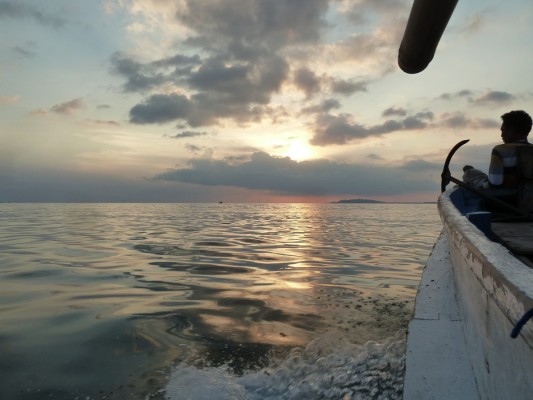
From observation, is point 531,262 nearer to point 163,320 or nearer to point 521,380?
point 521,380

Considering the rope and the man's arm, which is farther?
the man's arm

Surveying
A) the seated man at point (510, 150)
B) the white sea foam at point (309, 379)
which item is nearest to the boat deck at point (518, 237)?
the seated man at point (510, 150)

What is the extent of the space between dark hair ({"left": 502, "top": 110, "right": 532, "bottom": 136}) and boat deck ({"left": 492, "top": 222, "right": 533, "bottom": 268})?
3.84 ft

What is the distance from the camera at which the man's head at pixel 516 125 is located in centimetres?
464

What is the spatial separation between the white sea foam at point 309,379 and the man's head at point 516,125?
2847mm

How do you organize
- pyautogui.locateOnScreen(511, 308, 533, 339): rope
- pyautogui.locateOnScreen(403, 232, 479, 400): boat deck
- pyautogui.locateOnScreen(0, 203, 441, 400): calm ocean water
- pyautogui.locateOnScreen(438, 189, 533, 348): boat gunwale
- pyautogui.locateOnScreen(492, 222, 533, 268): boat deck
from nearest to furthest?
1. pyautogui.locateOnScreen(511, 308, 533, 339): rope
2. pyautogui.locateOnScreen(438, 189, 533, 348): boat gunwale
3. pyautogui.locateOnScreen(403, 232, 479, 400): boat deck
4. pyautogui.locateOnScreen(492, 222, 533, 268): boat deck
5. pyautogui.locateOnScreen(0, 203, 441, 400): calm ocean water

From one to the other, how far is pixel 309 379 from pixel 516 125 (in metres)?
3.78

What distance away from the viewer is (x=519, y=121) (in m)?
4.66

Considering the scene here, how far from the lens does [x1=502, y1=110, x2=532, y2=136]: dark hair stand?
463cm

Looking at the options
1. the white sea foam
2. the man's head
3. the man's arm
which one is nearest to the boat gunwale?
the white sea foam

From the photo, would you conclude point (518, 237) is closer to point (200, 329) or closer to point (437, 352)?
point (437, 352)

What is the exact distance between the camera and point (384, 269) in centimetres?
884

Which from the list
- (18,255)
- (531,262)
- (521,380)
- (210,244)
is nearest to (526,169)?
(531,262)

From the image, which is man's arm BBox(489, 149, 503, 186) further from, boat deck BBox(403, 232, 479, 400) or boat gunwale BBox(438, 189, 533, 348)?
boat gunwale BBox(438, 189, 533, 348)
